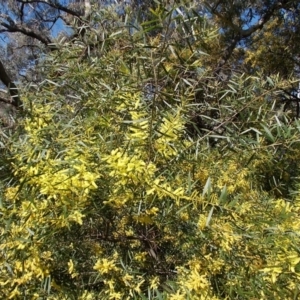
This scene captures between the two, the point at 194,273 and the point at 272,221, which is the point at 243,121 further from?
the point at 194,273

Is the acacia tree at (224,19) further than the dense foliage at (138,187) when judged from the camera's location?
Yes

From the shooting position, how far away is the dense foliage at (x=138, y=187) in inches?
54.4

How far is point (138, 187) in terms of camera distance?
143 centimetres

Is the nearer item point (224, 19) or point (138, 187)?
point (138, 187)

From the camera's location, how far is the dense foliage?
4.53 ft

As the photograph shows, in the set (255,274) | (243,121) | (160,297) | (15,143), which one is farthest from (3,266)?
(243,121)

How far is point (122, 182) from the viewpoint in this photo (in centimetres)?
133

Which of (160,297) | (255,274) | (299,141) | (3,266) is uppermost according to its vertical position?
(299,141)

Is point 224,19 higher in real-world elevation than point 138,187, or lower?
higher

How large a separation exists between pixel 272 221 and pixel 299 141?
29cm

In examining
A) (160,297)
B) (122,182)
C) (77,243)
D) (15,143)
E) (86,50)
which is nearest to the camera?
(122,182)

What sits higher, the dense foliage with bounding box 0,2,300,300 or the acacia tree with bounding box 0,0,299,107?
the acacia tree with bounding box 0,0,299,107

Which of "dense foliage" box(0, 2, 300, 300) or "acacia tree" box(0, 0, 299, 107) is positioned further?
"acacia tree" box(0, 0, 299, 107)

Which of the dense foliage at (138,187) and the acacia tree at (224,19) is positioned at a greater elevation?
the acacia tree at (224,19)
